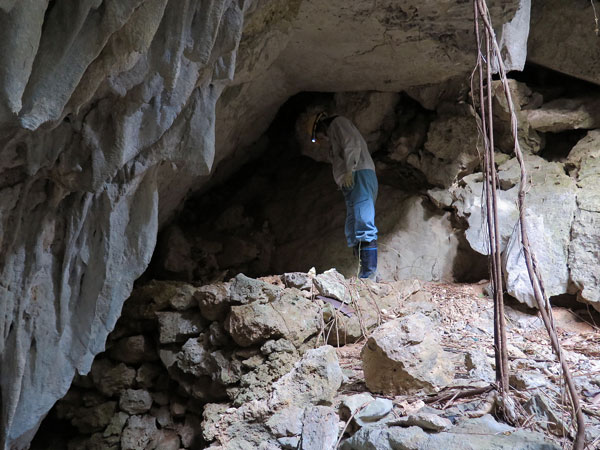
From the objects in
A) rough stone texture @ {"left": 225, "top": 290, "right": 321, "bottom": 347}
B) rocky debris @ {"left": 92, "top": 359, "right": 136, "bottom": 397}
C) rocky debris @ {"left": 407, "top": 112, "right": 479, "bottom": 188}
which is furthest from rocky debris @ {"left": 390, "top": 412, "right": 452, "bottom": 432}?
rocky debris @ {"left": 407, "top": 112, "right": 479, "bottom": 188}

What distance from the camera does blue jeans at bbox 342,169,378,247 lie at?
4.95m

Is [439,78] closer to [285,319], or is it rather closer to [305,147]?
[305,147]

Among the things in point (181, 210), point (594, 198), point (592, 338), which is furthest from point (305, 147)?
point (592, 338)

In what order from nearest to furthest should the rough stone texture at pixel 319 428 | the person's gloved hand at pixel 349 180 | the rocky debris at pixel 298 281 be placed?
the rough stone texture at pixel 319 428
the rocky debris at pixel 298 281
the person's gloved hand at pixel 349 180

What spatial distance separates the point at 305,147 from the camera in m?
6.23

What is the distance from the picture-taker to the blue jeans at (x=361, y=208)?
4945 millimetres

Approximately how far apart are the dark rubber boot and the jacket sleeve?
73 centimetres

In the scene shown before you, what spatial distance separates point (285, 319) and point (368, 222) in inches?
65.1

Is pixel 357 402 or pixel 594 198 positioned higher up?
pixel 594 198

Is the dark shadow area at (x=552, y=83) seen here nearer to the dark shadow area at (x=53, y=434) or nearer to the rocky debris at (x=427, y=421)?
the rocky debris at (x=427, y=421)

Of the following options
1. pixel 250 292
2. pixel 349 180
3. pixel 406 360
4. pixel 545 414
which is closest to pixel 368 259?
pixel 349 180

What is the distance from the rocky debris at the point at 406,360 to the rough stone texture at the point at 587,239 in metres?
2.04

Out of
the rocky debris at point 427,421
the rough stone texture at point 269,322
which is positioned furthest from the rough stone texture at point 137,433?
the rocky debris at point 427,421

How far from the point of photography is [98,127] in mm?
2379
